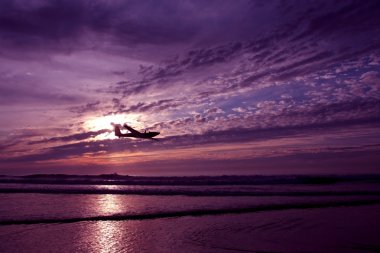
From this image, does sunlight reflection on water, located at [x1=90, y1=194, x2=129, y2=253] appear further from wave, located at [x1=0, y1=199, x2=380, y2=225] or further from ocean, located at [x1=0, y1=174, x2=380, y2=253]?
wave, located at [x1=0, y1=199, x2=380, y2=225]

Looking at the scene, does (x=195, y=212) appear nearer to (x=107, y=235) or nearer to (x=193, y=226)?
(x=193, y=226)

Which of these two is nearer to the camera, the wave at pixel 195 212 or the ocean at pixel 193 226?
the ocean at pixel 193 226

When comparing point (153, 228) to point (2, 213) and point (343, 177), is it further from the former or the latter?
point (343, 177)

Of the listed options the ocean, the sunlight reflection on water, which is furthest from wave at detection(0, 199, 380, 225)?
the sunlight reflection on water

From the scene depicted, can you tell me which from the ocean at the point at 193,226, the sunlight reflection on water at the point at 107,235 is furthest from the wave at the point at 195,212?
the sunlight reflection on water at the point at 107,235

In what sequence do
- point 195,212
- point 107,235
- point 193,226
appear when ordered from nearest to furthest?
point 107,235 → point 193,226 → point 195,212

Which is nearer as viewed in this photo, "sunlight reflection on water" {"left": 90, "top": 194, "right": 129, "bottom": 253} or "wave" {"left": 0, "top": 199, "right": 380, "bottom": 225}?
"sunlight reflection on water" {"left": 90, "top": 194, "right": 129, "bottom": 253}

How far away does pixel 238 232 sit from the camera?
491 inches

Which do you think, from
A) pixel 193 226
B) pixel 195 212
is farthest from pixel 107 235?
pixel 195 212

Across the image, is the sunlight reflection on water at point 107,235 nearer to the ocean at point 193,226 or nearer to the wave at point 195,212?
the ocean at point 193,226

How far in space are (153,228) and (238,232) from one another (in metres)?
3.20

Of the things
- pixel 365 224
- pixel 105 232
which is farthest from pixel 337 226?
pixel 105 232

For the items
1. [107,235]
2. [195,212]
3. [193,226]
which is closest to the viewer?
[107,235]

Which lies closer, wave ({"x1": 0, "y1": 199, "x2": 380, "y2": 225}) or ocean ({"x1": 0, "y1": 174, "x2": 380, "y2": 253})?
ocean ({"x1": 0, "y1": 174, "x2": 380, "y2": 253})
